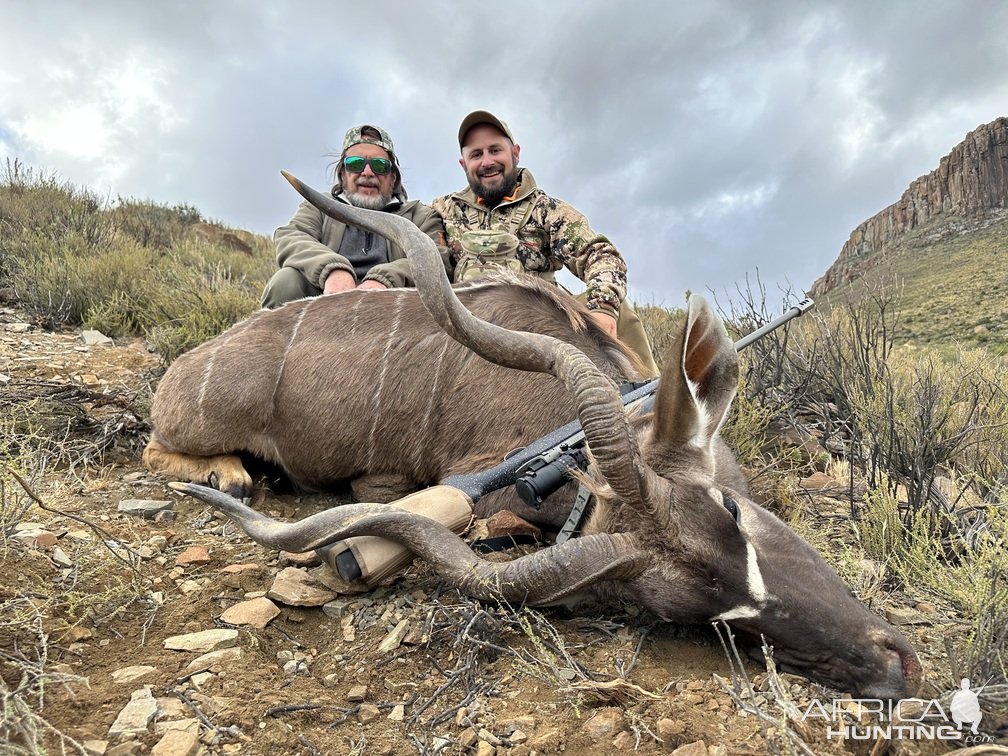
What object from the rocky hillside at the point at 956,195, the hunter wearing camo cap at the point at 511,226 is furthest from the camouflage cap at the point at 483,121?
the rocky hillside at the point at 956,195

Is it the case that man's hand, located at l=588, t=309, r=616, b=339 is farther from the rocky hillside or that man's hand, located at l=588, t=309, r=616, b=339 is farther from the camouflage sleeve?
the rocky hillside

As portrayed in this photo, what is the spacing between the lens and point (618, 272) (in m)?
A: 5.16

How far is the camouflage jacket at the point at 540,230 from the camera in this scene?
537 centimetres

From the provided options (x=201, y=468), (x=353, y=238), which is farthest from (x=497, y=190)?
(x=201, y=468)

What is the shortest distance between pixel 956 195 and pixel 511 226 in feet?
139

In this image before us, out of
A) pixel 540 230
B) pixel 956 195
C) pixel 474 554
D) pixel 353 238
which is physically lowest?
pixel 474 554

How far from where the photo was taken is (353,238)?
629cm

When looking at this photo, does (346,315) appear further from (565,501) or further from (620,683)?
(620,683)

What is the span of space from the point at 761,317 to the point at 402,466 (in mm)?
3568

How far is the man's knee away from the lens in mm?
5609

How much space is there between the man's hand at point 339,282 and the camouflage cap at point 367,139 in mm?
1807

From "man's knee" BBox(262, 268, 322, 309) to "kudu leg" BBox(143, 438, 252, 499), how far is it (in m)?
1.76

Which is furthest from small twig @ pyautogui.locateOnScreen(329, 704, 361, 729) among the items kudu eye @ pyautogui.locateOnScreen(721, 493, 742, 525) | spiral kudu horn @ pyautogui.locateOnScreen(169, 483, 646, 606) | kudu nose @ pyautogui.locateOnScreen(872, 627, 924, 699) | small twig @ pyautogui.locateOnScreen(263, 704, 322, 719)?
kudu nose @ pyautogui.locateOnScreen(872, 627, 924, 699)

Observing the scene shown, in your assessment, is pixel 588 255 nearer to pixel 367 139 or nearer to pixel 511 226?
pixel 511 226
